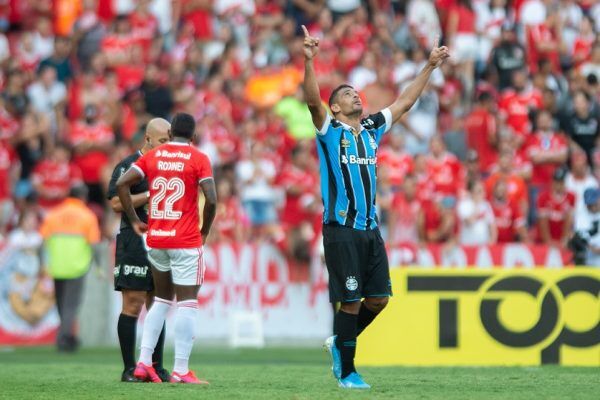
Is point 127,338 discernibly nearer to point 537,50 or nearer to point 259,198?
point 259,198

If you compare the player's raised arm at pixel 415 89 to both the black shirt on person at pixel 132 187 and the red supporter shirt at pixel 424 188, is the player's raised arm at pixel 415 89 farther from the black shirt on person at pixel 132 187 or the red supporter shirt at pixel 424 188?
the red supporter shirt at pixel 424 188

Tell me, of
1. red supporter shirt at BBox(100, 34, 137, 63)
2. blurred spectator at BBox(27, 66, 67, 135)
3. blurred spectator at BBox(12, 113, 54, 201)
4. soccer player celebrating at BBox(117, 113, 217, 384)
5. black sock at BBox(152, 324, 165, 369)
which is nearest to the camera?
soccer player celebrating at BBox(117, 113, 217, 384)

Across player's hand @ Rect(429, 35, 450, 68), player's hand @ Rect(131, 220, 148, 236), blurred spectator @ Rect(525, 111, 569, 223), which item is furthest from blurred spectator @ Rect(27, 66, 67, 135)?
player's hand @ Rect(429, 35, 450, 68)

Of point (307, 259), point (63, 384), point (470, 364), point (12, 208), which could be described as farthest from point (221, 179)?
point (63, 384)

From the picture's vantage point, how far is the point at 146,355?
12.0 meters

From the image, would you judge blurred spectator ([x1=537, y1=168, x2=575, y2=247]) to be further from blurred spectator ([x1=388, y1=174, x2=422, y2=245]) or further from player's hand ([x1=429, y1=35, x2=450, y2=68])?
player's hand ([x1=429, y1=35, x2=450, y2=68])

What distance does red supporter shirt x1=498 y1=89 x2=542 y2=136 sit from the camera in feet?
74.8

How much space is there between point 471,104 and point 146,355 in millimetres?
13170

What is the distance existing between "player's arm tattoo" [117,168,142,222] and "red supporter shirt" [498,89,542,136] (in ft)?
38.9

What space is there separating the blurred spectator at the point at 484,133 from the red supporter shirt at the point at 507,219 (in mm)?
1955

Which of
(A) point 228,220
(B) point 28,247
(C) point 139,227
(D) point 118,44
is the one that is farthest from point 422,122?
(C) point 139,227

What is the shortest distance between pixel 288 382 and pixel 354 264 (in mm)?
1656

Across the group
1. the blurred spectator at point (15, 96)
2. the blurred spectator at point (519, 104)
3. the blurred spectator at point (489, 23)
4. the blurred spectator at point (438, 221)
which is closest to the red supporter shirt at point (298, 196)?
the blurred spectator at point (438, 221)

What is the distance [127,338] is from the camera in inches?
488
